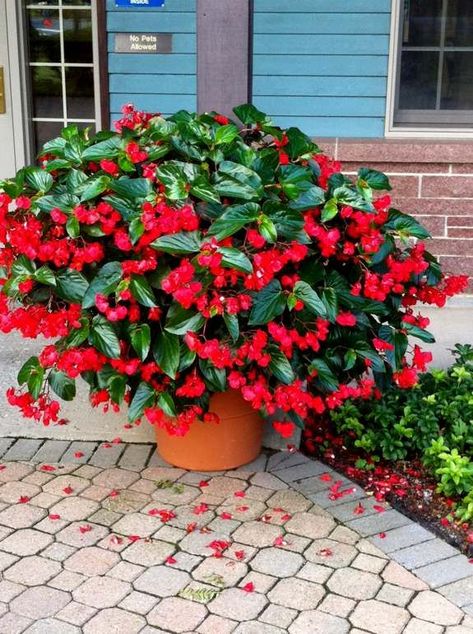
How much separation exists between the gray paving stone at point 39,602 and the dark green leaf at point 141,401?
63 cm

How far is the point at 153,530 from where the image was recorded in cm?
319

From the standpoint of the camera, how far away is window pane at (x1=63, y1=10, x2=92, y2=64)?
19.5ft

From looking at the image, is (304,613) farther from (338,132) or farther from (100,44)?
(100,44)

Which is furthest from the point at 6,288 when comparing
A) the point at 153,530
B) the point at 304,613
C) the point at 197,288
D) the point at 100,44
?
the point at 100,44

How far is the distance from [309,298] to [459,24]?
131 inches

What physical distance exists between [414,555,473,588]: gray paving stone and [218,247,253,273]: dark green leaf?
1156mm

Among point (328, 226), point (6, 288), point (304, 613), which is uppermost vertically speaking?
point (328, 226)

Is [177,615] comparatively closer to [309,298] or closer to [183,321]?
[183,321]

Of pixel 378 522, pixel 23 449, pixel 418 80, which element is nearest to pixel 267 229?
pixel 378 522

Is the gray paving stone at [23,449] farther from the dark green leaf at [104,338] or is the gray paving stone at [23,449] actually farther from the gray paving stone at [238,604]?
the gray paving stone at [238,604]

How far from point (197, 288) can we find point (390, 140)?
120 inches

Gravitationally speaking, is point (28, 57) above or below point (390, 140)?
above

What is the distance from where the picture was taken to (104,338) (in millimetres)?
3020

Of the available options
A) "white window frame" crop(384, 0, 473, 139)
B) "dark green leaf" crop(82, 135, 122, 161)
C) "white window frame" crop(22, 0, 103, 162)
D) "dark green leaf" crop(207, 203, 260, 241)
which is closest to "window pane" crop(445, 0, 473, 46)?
"white window frame" crop(384, 0, 473, 139)
